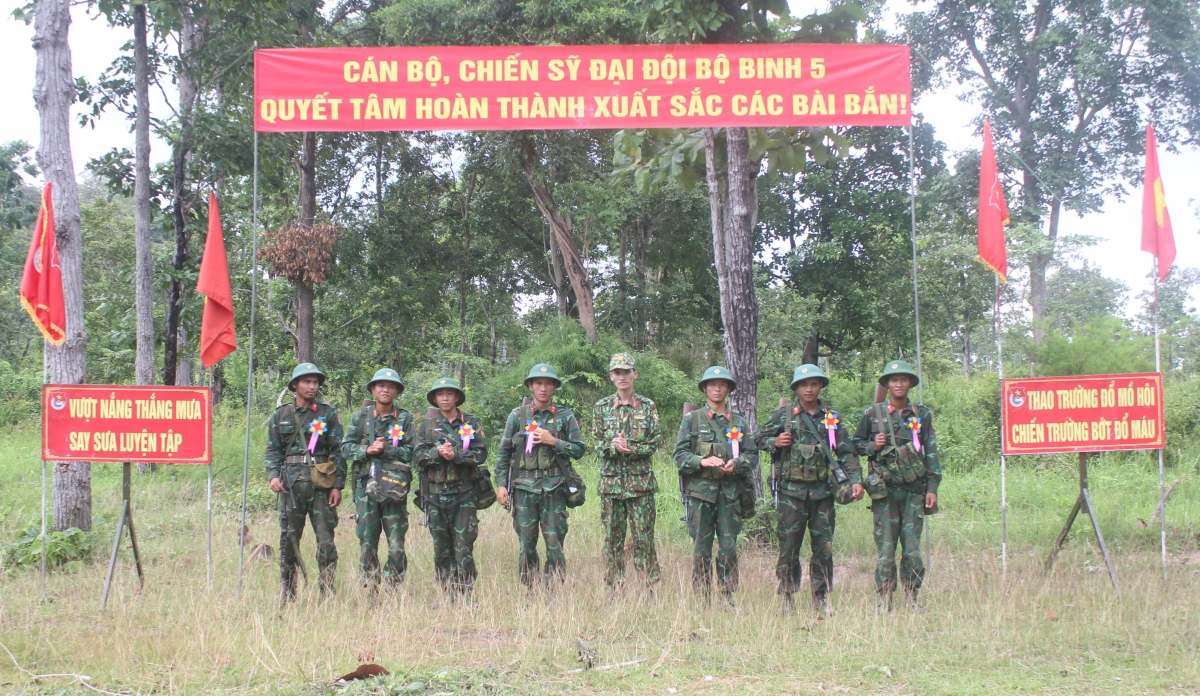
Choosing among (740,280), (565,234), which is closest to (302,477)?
(740,280)

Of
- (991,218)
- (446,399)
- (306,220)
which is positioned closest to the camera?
(446,399)

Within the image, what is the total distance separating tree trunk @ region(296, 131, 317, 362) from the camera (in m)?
17.0

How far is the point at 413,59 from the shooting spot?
7039 millimetres

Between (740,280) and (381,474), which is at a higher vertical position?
(740,280)

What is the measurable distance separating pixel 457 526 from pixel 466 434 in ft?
2.38

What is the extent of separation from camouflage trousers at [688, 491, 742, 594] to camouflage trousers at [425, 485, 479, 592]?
1729 millimetres

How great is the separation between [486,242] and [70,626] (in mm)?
19113

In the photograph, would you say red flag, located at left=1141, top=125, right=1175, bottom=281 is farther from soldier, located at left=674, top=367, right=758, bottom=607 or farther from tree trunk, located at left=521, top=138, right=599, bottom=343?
tree trunk, located at left=521, top=138, right=599, bottom=343

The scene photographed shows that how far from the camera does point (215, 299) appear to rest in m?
7.15

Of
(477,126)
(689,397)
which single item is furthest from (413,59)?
(689,397)

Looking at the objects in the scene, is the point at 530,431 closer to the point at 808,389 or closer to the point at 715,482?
the point at 715,482

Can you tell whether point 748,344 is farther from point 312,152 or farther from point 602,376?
point 312,152

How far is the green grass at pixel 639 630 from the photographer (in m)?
4.97

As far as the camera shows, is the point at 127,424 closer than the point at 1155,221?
Yes
